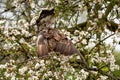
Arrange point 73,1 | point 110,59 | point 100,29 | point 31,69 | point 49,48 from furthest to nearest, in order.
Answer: point 73,1
point 100,29
point 110,59
point 31,69
point 49,48

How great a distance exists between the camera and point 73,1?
2.95 m

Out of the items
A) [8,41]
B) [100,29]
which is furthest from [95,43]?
[8,41]

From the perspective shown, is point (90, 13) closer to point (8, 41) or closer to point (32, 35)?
point (32, 35)

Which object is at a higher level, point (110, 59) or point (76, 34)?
point (76, 34)

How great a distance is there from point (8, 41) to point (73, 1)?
29.4 inches

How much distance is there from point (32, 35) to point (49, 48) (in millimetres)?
1058

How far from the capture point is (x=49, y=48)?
5.27ft

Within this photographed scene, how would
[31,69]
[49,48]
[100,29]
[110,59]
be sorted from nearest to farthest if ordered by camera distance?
[49,48] → [31,69] → [110,59] → [100,29]

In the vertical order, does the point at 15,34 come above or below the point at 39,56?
above

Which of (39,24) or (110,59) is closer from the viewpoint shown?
(39,24)

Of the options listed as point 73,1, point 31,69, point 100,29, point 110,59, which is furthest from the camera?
point 73,1

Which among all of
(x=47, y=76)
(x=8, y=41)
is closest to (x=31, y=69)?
(x=47, y=76)

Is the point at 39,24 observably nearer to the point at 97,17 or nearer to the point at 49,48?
the point at 49,48

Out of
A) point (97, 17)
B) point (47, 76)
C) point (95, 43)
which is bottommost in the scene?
point (47, 76)
